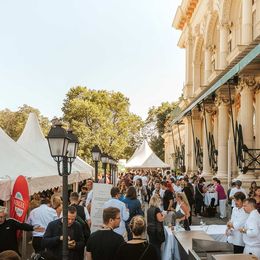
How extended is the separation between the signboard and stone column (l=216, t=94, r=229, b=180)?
15.1 metres

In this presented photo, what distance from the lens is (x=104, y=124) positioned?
198ft

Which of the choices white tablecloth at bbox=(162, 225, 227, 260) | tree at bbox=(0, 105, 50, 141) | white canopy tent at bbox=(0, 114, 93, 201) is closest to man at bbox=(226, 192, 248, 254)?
white tablecloth at bbox=(162, 225, 227, 260)

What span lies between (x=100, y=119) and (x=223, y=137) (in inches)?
1361

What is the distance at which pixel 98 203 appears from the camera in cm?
1139

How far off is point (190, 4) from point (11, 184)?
29.9m

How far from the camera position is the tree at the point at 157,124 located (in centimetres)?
8862

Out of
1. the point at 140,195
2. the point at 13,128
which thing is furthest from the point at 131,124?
the point at 140,195

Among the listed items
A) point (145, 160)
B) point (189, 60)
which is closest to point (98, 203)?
point (145, 160)

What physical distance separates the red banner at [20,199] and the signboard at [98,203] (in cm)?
209

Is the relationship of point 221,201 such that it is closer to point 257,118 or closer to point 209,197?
point 209,197

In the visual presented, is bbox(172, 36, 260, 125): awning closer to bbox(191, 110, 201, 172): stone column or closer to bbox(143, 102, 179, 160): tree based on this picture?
bbox(191, 110, 201, 172): stone column

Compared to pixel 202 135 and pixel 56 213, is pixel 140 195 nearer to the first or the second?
pixel 56 213

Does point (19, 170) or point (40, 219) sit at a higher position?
point (19, 170)

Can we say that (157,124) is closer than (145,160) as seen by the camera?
No
